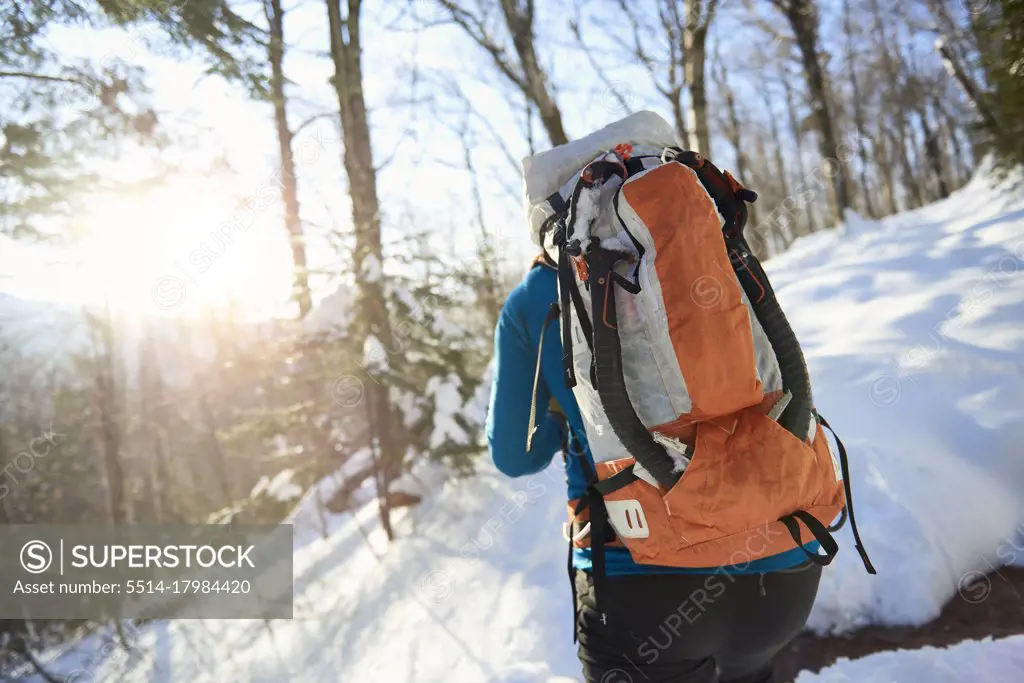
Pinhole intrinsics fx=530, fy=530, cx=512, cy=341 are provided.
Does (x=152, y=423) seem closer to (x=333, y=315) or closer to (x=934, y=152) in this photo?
(x=333, y=315)

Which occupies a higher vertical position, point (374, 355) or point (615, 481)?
point (374, 355)

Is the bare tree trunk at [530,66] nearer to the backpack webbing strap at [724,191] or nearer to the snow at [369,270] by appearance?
the snow at [369,270]

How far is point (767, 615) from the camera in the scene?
4.19ft

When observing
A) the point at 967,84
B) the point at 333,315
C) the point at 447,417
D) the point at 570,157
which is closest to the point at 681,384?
the point at 570,157

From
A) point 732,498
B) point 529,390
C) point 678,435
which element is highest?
point 529,390

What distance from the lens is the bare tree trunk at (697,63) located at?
7.75 m

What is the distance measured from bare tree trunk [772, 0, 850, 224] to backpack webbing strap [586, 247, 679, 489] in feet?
41.7

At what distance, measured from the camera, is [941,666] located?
7.50 ft

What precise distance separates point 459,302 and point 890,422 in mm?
4276

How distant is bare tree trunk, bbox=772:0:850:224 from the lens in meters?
11.5

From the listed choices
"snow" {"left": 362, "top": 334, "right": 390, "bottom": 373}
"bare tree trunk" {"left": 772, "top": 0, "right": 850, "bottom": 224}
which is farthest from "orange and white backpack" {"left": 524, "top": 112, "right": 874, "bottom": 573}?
"bare tree trunk" {"left": 772, "top": 0, "right": 850, "bottom": 224}

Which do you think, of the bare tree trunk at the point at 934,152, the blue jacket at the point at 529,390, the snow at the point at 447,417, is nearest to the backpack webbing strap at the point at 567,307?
the blue jacket at the point at 529,390

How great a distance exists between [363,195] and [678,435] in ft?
18.5

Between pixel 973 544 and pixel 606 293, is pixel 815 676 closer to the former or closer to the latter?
pixel 973 544
